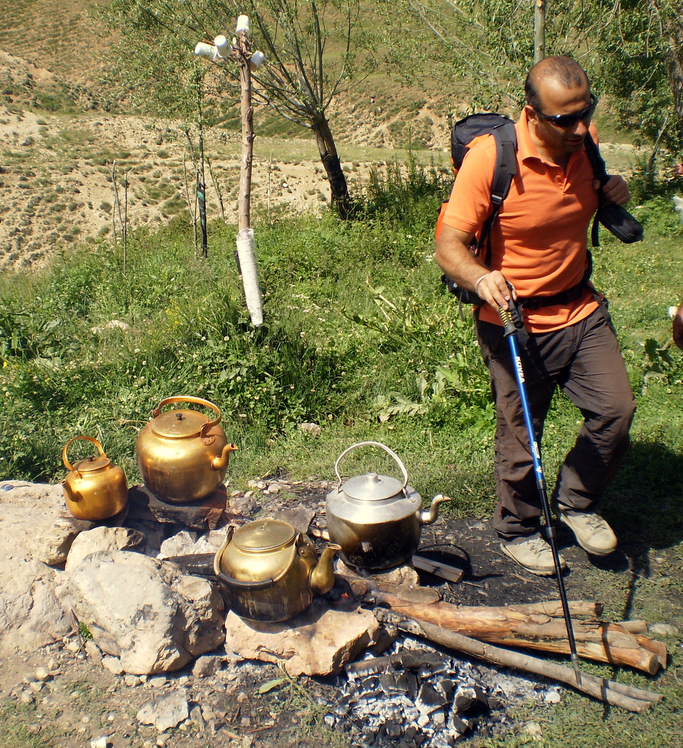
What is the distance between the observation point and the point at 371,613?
10.2ft

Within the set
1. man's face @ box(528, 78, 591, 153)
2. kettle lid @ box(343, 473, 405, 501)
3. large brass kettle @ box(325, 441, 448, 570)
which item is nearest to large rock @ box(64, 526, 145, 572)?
large brass kettle @ box(325, 441, 448, 570)

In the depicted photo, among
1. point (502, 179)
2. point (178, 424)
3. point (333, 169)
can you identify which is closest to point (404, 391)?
point (178, 424)

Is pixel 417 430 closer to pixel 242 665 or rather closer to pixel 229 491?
pixel 229 491

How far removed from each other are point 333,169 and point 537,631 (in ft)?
33.4

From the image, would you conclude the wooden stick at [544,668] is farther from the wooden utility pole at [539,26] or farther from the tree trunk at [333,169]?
the tree trunk at [333,169]

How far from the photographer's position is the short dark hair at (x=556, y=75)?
Answer: 9.48ft

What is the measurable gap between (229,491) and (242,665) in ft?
5.59

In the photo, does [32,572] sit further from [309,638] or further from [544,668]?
[544,668]

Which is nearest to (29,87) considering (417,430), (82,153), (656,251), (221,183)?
(82,153)

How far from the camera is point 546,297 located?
10.8 ft

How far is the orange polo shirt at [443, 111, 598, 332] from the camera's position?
121 inches

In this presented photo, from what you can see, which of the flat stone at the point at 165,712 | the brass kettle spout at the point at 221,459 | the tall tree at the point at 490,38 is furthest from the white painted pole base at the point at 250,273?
the tall tree at the point at 490,38

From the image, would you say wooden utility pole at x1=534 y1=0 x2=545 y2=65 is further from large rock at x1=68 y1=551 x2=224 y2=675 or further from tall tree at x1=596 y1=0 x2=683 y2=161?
large rock at x1=68 y1=551 x2=224 y2=675

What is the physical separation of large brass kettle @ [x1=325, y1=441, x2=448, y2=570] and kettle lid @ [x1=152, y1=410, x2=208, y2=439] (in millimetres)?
912
